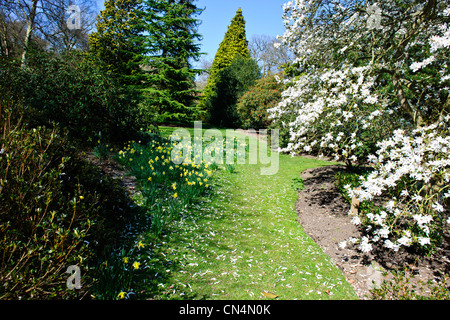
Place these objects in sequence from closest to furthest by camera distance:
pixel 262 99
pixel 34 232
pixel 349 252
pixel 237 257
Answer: pixel 34 232, pixel 237 257, pixel 349 252, pixel 262 99

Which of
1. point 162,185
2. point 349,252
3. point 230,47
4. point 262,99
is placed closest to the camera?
point 349,252

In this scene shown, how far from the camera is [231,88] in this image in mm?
21359

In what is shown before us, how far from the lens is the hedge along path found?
9.00 ft

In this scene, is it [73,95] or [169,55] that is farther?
[169,55]

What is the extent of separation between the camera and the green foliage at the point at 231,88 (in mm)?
20266

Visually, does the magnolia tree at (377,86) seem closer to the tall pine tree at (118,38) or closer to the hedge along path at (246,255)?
the hedge along path at (246,255)

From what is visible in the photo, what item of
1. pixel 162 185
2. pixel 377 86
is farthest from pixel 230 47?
pixel 162 185

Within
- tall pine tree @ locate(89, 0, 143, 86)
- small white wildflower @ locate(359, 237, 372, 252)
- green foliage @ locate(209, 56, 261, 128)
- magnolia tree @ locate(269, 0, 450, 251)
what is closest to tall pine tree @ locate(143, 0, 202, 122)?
tall pine tree @ locate(89, 0, 143, 86)

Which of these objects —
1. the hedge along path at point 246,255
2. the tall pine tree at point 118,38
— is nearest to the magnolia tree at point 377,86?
the hedge along path at point 246,255

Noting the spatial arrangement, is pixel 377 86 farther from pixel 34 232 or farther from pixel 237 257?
pixel 34 232

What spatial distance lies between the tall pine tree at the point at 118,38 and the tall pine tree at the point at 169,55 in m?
1.88

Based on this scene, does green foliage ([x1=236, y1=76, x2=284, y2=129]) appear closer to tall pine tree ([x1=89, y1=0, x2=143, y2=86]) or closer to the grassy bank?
tall pine tree ([x1=89, y1=0, x2=143, y2=86])

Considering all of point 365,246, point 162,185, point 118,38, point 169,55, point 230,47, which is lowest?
point 365,246

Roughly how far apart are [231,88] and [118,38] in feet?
35.5
